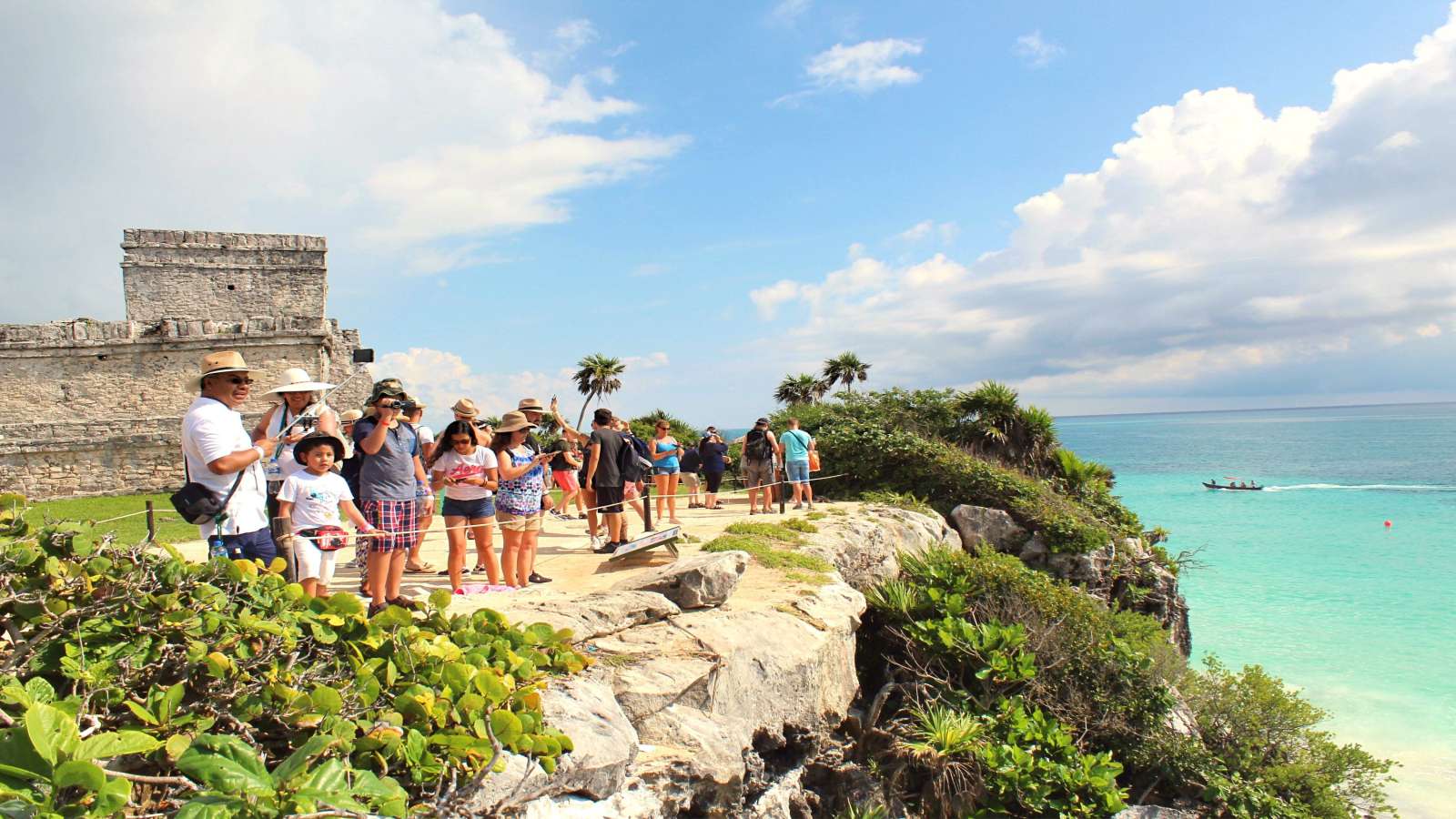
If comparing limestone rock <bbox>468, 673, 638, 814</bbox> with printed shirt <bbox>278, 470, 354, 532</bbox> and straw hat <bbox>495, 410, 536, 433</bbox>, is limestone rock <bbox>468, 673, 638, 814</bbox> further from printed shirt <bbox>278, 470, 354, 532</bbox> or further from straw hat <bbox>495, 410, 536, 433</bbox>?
straw hat <bbox>495, 410, 536, 433</bbox>

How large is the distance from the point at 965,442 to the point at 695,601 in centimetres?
1214

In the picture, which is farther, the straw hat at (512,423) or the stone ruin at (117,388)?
the stone ruin at (117,388)

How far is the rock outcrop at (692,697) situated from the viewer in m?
3.37

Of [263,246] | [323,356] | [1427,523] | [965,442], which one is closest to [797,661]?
[965,442]

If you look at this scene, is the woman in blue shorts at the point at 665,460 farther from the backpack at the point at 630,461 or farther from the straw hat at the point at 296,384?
the straw hat at the point at 296,384

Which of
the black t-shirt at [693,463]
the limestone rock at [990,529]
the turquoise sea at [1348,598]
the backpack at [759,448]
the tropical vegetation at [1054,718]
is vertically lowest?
the turquoise sea at [1348,598]

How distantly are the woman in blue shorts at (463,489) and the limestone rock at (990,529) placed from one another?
8526 mm

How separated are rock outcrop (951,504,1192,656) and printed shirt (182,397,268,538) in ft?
33.7

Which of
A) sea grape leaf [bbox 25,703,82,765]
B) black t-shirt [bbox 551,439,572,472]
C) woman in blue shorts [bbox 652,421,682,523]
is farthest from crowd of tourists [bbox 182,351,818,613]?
sea grape leaf [bbox 25,703,82,765]

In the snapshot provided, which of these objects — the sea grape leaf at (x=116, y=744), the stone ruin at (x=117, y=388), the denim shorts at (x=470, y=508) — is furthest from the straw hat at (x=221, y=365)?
the stone ruin at (x=117, y=388)

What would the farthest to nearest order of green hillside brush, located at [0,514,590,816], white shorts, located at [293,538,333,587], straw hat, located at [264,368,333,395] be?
white shorts, located at [293,538,333,587] < straw hat, located at [264,368,333,395] < green hillside brush, located at [0,514,590,816]

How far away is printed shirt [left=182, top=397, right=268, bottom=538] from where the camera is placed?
156 inches

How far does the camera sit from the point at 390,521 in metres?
5.49

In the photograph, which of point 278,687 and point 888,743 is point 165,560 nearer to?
point 278,687
